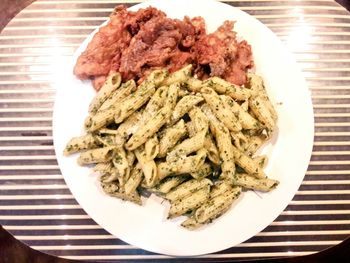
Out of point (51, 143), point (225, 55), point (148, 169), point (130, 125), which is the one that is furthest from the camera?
point (51, 143)

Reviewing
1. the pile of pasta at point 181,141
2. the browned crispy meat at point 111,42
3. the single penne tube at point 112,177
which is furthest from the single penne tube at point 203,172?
the browned crispy meat at point 111,42

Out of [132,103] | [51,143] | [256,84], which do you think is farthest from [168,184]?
[51,143]

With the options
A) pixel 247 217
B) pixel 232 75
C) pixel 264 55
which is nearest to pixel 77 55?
pixel 232 75

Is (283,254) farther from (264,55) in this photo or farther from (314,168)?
(264,55)

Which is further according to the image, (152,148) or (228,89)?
(228,89)

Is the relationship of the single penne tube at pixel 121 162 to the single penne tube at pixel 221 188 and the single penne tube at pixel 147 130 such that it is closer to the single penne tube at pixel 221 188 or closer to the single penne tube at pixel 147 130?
the single penne tube at pixel 147 130

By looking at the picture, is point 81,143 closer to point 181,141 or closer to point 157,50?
point 181,141
